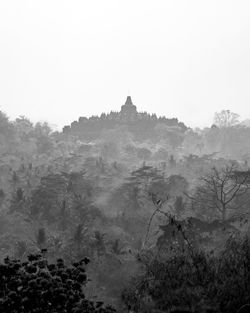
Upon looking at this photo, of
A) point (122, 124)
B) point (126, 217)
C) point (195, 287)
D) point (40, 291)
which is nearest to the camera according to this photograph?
point (40, 291)

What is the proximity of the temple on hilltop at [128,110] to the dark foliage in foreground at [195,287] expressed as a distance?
64.7 metres

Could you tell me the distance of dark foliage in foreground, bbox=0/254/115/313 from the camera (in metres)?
10.7

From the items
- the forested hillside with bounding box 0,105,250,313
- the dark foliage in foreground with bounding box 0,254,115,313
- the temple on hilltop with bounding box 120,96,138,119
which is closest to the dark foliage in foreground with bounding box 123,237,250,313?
the forested hillside with bounding box 0,105,250,313

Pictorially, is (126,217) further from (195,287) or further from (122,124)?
(122,124)

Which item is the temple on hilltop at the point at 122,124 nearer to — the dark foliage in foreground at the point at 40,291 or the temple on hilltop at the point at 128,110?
the temple on hilltop at the point at 128,110

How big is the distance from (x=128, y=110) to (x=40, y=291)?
236ft

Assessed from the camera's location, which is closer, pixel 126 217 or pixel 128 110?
pixel 126 217

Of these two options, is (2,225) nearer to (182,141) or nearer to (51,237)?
(51,237)

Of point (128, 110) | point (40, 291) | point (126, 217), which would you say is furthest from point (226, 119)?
point (40, 291)

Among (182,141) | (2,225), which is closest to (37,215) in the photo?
(2,225)

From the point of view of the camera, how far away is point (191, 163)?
55.4 m

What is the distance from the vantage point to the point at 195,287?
14.5 meters

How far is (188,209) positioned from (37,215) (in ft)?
46.2

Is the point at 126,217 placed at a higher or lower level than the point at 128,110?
lower
